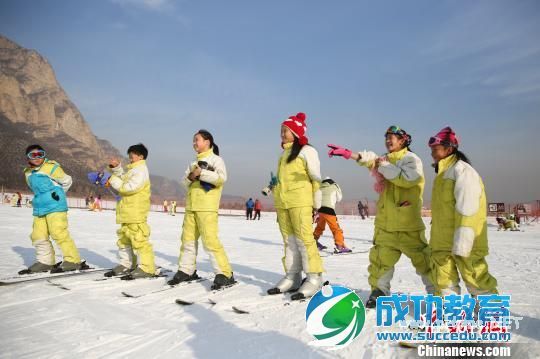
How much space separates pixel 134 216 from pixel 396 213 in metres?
3.96

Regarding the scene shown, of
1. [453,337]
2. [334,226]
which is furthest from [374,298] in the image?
[334,226]

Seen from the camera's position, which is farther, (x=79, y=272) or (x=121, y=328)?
(x=79, y=272)

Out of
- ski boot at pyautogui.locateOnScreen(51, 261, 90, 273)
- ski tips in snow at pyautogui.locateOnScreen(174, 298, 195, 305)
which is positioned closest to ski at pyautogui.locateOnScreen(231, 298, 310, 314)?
ski tips in snow at pyautogui.locateOnScreen(174, 298, 195, 305)

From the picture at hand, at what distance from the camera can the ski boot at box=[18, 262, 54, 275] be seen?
20.1ft

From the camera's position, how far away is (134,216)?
5781 mm

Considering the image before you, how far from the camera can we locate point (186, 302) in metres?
4.30

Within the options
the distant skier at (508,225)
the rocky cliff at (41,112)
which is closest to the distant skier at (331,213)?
the distant skier at (508,225)

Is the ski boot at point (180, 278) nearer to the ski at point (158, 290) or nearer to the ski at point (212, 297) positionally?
the ski at point (158, 290)

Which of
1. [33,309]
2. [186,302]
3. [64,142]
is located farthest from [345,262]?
[64,142]

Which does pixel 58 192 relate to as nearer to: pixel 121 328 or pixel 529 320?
pixel 121 328

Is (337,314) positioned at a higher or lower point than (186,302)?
higher

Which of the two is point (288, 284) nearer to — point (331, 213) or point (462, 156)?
point (462, 156)

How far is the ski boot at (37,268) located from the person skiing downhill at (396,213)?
17.7ft

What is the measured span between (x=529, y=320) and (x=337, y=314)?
2079mm
